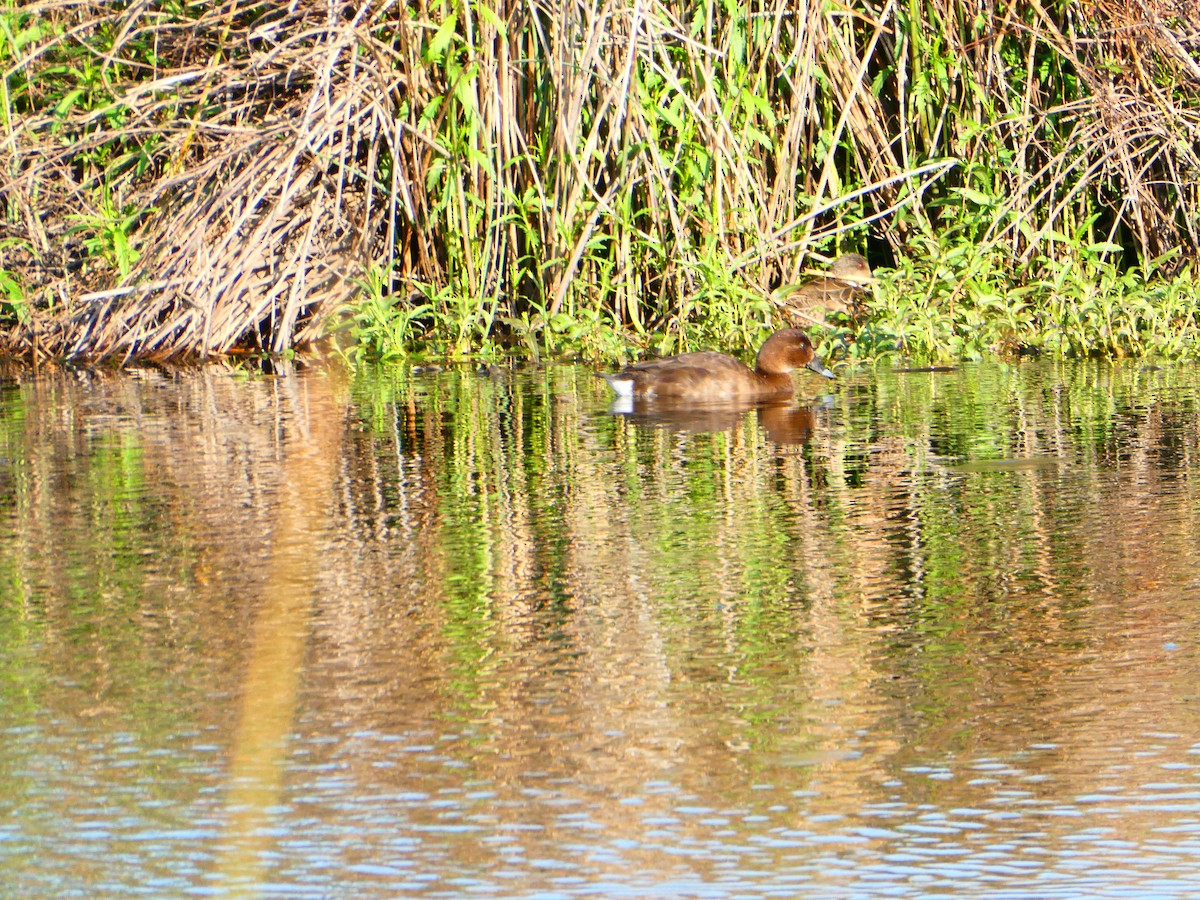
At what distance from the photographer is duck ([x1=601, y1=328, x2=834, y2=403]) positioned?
290 inches

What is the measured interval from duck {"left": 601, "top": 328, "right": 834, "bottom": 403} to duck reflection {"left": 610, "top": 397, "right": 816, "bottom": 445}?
9 centimetres

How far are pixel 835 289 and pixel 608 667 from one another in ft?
20.9

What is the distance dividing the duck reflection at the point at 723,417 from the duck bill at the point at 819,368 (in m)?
0.62

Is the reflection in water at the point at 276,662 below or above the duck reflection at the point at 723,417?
below

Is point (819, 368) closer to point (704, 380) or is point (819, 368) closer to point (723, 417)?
point (704, 380)

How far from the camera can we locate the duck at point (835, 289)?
9383 millimetres

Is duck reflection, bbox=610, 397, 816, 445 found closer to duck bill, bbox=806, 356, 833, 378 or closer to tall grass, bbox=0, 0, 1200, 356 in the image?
duck bill, bbox=806, 356, 833, 378

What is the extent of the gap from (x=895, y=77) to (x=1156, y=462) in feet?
16.5

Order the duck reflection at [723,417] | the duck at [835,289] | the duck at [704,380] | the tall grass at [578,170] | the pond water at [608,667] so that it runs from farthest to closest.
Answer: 1. the duck at [835,289]
2. the tall grass at [578,170]
3. the duck at [704,380]
4. the duck reflection at [723,417]
5. the pond water at [608,667]

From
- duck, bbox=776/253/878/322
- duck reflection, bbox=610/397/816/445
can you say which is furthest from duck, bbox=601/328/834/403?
duck, bbox=776/253/878/322

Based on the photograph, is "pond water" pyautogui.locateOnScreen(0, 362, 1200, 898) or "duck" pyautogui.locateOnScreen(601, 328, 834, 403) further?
"duck" pyautogui.locateOnScreen(601, 328, 834, 403)

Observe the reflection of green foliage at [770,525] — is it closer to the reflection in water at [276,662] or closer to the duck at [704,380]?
the duck at [704,380]

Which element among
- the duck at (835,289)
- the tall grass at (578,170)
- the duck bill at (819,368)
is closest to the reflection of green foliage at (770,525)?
the duck bill at (819,368)

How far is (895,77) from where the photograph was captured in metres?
10.1
